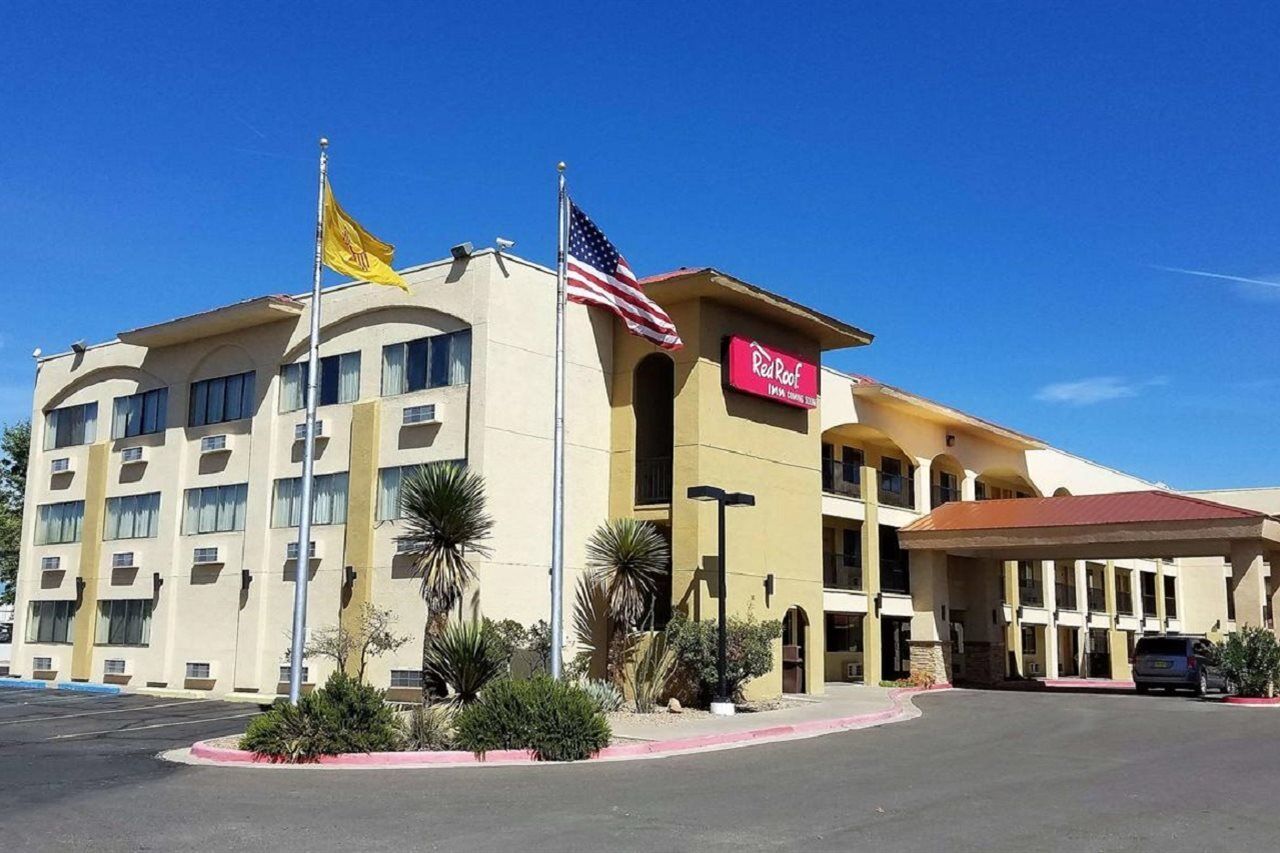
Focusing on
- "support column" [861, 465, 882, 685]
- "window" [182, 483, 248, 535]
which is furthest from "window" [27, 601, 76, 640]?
"support column" [861, 465, 882, 685]

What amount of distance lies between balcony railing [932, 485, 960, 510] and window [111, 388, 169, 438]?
24.8 meters

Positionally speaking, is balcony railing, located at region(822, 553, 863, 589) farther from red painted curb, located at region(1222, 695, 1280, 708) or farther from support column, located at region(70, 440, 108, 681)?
support column, located at region(70, 440, 108, 681)

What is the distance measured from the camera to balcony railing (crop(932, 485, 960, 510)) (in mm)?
42766

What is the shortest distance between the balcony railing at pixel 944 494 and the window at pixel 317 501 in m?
21.1

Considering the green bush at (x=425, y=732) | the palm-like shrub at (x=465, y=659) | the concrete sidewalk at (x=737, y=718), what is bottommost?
the concrete sidewalk at (x=737, y=718)

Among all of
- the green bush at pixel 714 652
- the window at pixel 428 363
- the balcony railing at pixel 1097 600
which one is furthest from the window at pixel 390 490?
the balcony railing at pixel 1097 600

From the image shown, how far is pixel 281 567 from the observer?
3102 centimetres

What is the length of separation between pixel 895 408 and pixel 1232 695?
12.2m

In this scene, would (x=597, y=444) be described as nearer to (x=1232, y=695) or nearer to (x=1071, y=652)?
(x=1232, y=695)

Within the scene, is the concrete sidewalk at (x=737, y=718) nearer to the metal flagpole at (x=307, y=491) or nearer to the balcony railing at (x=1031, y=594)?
the metal flagpole at (x=307, y=491)

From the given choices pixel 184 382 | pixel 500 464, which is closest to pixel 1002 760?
pixel 500 464

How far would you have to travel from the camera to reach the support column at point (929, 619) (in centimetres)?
3806

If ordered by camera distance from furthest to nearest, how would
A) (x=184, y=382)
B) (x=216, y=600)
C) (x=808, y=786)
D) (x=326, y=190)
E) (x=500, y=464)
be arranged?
(x=184, y=382) → (x=216, y=600) → (x=500, y=464) → (x=326, y=190) → (x=808, y=786)

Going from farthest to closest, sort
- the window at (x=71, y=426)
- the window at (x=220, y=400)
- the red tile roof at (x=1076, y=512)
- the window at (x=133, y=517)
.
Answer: the window at (x=71, y=426) → the window at (x=133, y=517) → the red tile roof at (x=1076, y=512) → the window at (x=220, y=400)
